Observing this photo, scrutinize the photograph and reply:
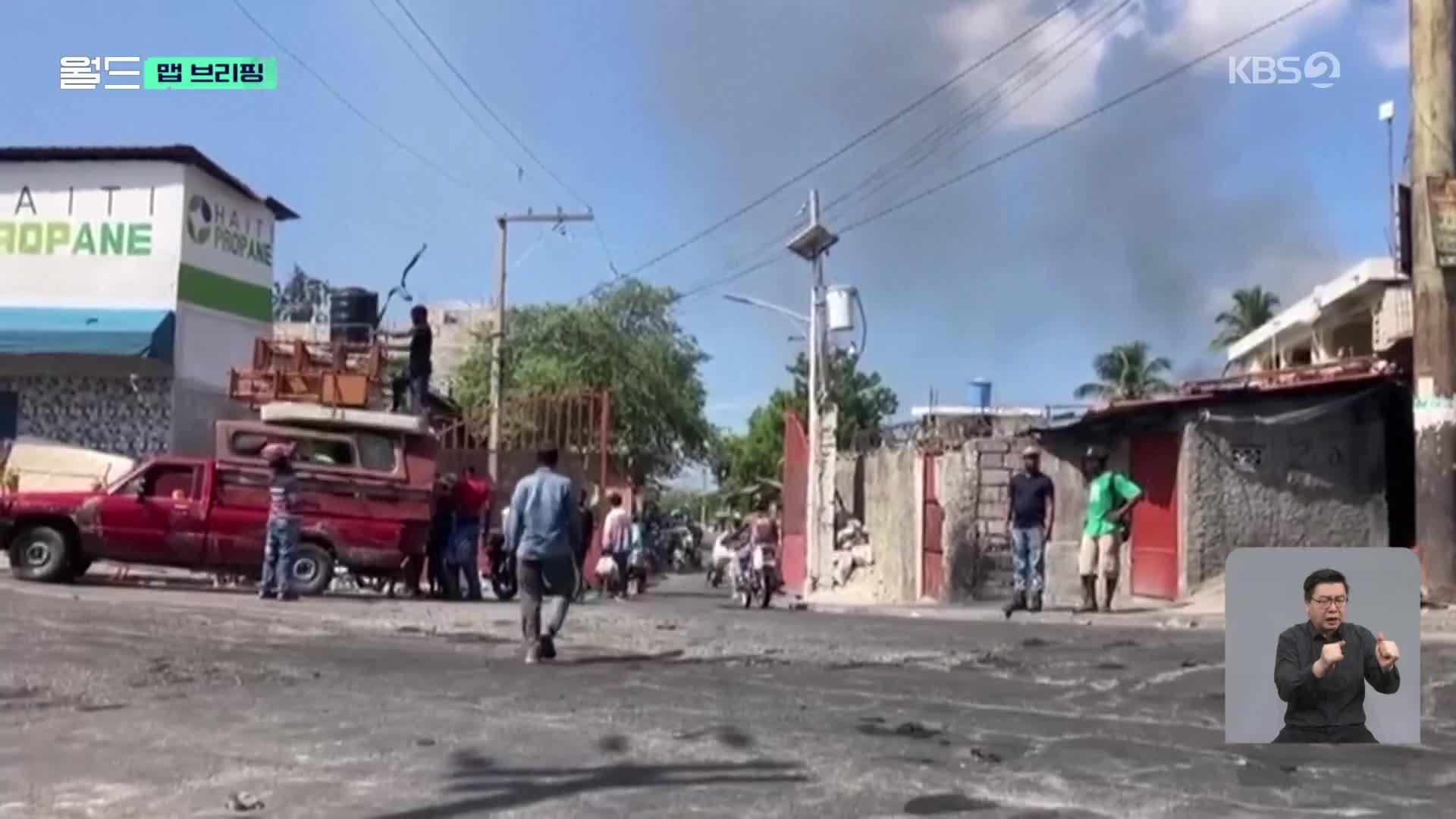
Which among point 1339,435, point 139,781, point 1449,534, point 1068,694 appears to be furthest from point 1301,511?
point 139,781

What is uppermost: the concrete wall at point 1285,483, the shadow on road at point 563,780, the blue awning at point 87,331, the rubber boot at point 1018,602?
the blue awning at point 87,331

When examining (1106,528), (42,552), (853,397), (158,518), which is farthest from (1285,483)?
(853,397)

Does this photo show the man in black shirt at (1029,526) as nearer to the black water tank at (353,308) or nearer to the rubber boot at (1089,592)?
the rubber boot at (1089,592)

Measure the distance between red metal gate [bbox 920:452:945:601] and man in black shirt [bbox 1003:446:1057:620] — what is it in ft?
16.3

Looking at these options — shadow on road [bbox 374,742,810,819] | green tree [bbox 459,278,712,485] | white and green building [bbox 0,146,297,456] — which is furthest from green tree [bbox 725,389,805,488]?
shadow on road [bbox 374,742,810,819]

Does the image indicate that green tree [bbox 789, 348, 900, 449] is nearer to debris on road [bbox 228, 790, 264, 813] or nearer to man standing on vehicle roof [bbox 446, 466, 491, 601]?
man standing on vehicle roof [bbox 446, 466, 491, 601]

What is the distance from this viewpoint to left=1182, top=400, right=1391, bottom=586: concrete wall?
1706cm

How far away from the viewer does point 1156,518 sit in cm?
1833

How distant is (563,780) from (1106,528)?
9907mm

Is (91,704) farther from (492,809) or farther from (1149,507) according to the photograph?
(1149,507)

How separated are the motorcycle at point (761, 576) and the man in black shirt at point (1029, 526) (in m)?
5.67

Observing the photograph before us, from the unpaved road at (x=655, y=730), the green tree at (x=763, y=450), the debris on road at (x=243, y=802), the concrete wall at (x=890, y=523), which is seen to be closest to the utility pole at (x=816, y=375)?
the concrete wall at (x=890, y=523)

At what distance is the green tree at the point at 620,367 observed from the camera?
46938mm

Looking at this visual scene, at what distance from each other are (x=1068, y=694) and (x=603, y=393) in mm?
17256
